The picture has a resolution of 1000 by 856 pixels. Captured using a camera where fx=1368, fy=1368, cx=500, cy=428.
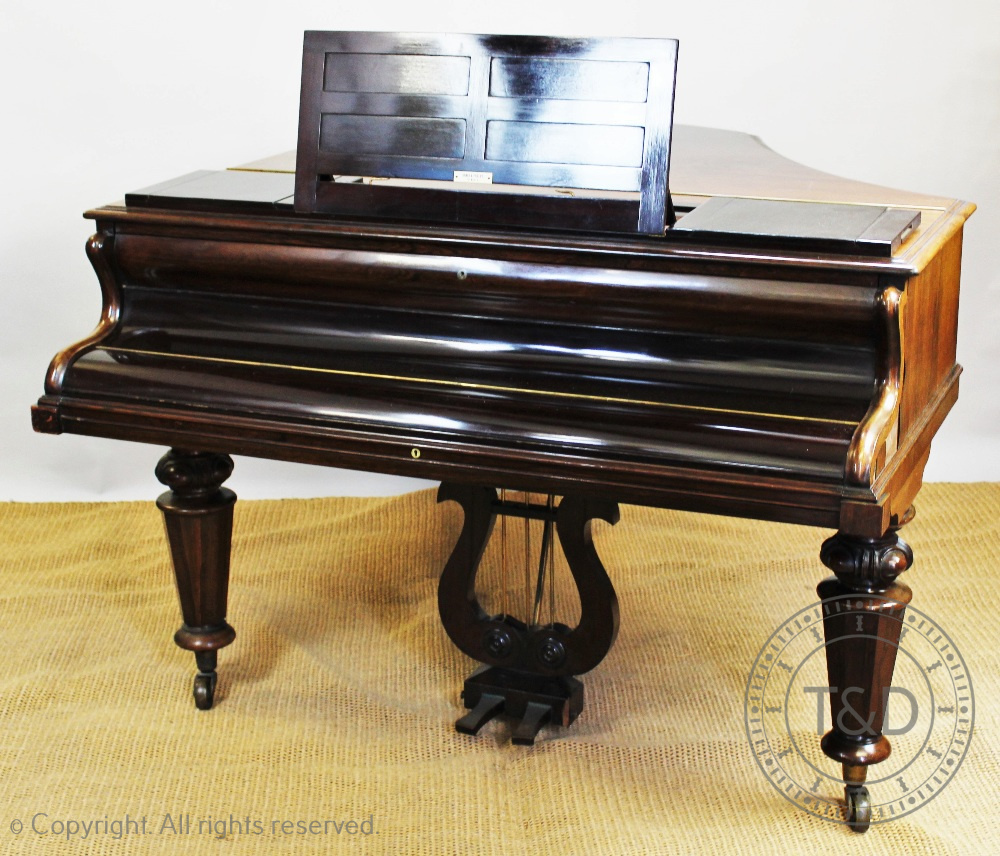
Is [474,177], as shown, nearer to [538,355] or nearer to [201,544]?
[538,355]

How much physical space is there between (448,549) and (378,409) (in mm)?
→ 1432

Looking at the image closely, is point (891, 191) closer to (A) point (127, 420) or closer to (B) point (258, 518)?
(A) point (127, 420)

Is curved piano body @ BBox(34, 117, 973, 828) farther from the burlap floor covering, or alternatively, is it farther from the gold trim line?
the burlap floor covering

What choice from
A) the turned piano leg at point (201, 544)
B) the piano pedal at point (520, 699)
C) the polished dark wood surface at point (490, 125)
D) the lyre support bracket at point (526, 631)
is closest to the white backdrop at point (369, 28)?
the turned piano leg at point (201, 544)

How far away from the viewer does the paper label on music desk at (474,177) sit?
7.79 feet

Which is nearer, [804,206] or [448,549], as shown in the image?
[804,206]

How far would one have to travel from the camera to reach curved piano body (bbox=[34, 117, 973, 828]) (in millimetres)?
2178

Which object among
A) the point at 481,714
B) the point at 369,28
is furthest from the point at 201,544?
the point at 369,28

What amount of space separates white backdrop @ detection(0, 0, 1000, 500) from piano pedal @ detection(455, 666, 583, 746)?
1987mm

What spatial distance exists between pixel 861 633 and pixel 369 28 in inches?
102

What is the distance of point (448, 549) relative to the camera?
3.75 metres

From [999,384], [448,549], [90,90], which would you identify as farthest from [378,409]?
[999,384]

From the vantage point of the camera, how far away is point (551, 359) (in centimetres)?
240

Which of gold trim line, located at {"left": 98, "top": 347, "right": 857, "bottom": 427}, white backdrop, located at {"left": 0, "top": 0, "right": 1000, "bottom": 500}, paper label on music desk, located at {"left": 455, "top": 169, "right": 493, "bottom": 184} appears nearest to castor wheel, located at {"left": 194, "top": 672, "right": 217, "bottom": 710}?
gold trim line, located at {"left": 98, "top": 347, "right": 857, "bottom": 427}
